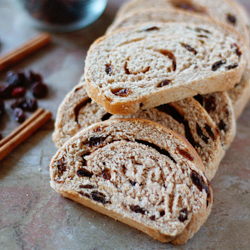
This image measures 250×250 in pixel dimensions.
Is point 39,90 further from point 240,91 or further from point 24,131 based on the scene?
point 240,91

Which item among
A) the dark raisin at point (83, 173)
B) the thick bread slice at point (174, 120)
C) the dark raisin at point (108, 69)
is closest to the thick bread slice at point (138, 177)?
the dark raisin at point (83, 173)

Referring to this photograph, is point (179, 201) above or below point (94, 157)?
below

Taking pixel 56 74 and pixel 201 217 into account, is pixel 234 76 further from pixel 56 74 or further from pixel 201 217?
pixel 56 74

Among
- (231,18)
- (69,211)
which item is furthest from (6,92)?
(231,18)

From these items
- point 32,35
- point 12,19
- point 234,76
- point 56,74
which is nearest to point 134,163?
point 234,76

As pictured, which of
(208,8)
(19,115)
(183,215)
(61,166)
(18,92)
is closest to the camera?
(183,215)

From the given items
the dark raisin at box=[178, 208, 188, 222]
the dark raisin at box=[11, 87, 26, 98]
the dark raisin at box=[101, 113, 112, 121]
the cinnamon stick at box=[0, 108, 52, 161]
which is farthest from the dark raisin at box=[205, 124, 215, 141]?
the dark raisin at box=[11, 87, 26, 98]

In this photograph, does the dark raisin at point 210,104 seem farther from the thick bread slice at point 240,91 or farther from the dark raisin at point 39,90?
the dark raisin at point 39,90
